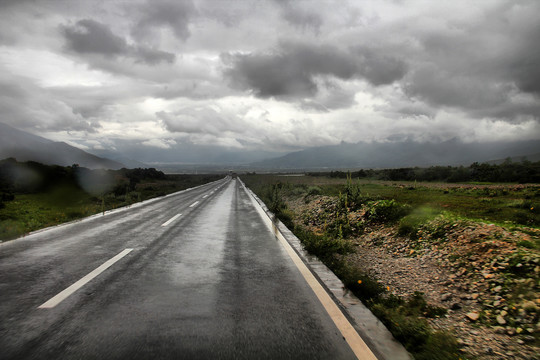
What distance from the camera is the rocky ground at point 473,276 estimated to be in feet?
10.2

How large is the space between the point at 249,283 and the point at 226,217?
7.60 metres

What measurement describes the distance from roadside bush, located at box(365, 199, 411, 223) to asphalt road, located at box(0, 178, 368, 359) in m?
3.95

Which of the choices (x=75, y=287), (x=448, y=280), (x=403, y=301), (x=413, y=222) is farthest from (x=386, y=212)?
(x=75, y=287)

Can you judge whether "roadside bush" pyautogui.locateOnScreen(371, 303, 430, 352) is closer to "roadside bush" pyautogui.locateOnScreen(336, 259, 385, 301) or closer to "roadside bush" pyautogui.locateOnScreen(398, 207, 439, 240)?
"roadside bush" pyautogui.locateOnScreen(336, 259, 385, 301)

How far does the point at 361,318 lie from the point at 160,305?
2.37 m

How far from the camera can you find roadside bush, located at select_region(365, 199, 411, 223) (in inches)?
342

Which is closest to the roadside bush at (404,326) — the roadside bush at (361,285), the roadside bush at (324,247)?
the roadside bush at (361,285)

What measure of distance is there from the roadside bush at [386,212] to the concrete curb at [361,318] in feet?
13.6

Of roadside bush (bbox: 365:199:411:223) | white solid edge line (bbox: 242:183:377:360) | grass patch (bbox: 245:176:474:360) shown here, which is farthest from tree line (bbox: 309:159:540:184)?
white solid edge line (bbox: 242:183:377:360)

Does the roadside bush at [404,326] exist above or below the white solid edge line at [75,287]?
below

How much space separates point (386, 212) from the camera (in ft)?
29.7

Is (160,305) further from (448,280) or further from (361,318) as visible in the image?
(448,280)

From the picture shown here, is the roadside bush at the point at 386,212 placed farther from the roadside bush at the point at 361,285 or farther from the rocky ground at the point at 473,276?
the roadside bush at the point at 361,285

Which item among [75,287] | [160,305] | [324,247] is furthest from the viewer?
[324,247]
